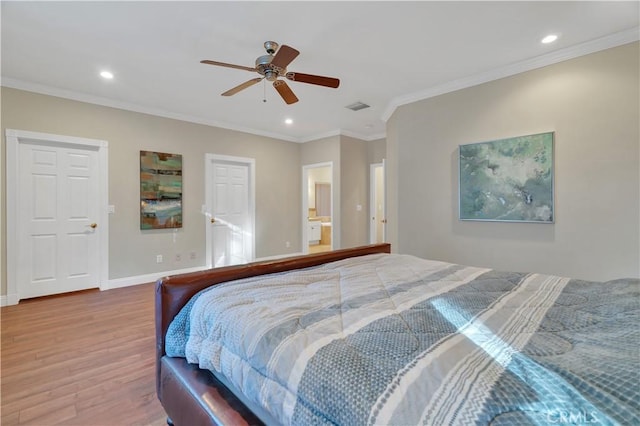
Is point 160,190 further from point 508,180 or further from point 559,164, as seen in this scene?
point 559,164

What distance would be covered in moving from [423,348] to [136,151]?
15.5ft

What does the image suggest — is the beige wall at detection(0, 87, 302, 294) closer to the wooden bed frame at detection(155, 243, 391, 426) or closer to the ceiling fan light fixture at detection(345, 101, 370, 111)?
the ceiling fan light fixture at detection(345, 101, 370, 111)

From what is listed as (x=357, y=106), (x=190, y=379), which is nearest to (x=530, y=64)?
(x=357, y=106)

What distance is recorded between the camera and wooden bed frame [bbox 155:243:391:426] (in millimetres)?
1114

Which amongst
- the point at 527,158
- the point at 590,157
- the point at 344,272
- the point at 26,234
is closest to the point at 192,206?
the point at 26,234

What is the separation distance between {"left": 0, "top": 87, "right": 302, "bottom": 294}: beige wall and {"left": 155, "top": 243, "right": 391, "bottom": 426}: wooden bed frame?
3.32 metres

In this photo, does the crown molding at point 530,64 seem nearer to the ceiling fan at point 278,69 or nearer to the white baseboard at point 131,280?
the ceiling fan at point 278,69

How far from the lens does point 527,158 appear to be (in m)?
3.04

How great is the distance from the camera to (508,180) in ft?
10.3

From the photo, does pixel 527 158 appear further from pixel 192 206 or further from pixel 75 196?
pixel 75 196

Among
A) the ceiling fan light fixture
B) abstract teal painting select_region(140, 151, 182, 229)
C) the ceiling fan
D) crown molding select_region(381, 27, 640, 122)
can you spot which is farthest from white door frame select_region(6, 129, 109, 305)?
crown molding select_region(381, 27, 640, 122)

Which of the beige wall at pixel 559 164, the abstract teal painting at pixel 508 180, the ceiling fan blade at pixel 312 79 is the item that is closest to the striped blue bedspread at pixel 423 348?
the beige wall at pixel 559 164

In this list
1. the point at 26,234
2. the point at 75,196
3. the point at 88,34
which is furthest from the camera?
the point at 75,196

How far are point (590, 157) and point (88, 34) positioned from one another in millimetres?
4721
